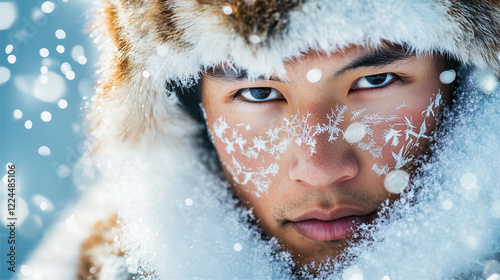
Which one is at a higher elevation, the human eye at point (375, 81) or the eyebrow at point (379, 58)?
the eyebrow at point (379, 58)

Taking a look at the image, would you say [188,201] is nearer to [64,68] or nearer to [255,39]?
[255,39]

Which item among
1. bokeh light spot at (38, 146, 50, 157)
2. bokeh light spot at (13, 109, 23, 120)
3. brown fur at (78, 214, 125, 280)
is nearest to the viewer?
brown fur at (78, 214, 125, 280)

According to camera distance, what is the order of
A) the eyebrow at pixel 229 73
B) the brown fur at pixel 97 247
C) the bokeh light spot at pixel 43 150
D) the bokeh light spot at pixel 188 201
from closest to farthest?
the eyebrow at pixel 229 73
the bokeh light spot at pixel 188 201
the brown fur at pixel 97 247
the bokeh light spot at pixel 43 150

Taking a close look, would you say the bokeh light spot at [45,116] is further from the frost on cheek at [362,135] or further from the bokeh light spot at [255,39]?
the bokeh light spot at [255,39]

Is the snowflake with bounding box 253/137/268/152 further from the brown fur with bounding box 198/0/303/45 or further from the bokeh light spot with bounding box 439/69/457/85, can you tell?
the bokeh light spot with bounding box 439/69/457/85

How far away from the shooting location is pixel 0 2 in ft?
5.34

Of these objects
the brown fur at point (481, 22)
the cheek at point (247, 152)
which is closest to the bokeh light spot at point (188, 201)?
the cheek at point (247, 152)

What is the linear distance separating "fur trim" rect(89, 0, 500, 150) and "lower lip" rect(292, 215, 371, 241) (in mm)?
445

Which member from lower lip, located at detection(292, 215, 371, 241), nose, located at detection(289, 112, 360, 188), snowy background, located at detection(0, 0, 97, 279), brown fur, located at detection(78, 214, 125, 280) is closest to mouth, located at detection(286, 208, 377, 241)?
lower lip, located at detection(292, 215, 371, 241)

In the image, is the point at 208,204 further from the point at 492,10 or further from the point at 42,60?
the point at 42,60

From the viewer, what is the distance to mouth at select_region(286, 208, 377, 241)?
0.99 metres

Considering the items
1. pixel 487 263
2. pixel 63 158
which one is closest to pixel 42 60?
pixel 63 158

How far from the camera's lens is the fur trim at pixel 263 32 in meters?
0.75

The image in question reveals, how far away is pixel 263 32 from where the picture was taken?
0.78 meters
